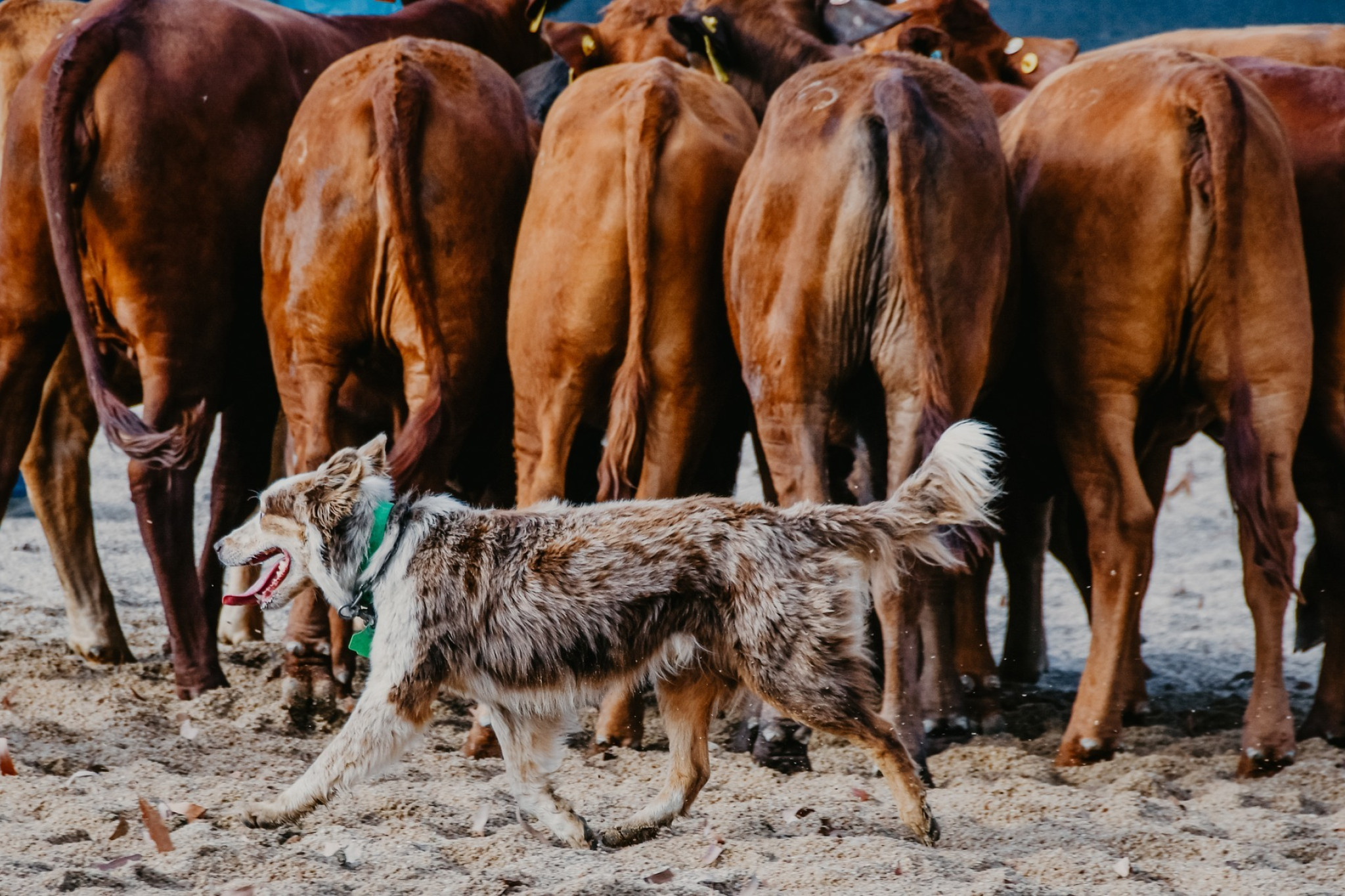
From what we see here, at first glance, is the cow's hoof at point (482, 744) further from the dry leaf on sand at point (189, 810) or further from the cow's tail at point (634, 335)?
the dry leaf on sand at point (189, 810)

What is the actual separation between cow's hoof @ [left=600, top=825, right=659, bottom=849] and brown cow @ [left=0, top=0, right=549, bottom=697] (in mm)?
2348

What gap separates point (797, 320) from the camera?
191 inches

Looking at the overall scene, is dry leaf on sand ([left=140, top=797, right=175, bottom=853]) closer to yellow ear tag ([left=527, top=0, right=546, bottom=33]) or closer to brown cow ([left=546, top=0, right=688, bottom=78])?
brown cow ([left=546, top=0, right=688, bottom=78])

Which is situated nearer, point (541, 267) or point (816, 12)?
point (541, 267)

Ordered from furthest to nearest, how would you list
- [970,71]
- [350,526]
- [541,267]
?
[970,71] < [541,267] < [350,526]

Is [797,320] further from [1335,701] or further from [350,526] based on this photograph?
[1335,701]

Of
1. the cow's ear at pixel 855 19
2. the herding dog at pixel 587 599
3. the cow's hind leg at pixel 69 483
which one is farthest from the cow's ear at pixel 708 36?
the herding dog at pixel 587 599

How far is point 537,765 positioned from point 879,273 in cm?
200

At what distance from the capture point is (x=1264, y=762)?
4.81 m

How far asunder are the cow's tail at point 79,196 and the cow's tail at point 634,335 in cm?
158

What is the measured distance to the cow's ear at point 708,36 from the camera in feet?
21.2

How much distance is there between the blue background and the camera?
12117 mm

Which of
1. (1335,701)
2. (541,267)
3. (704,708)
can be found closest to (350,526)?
(704,708)

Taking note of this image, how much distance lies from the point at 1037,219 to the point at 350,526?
9.08 ft
